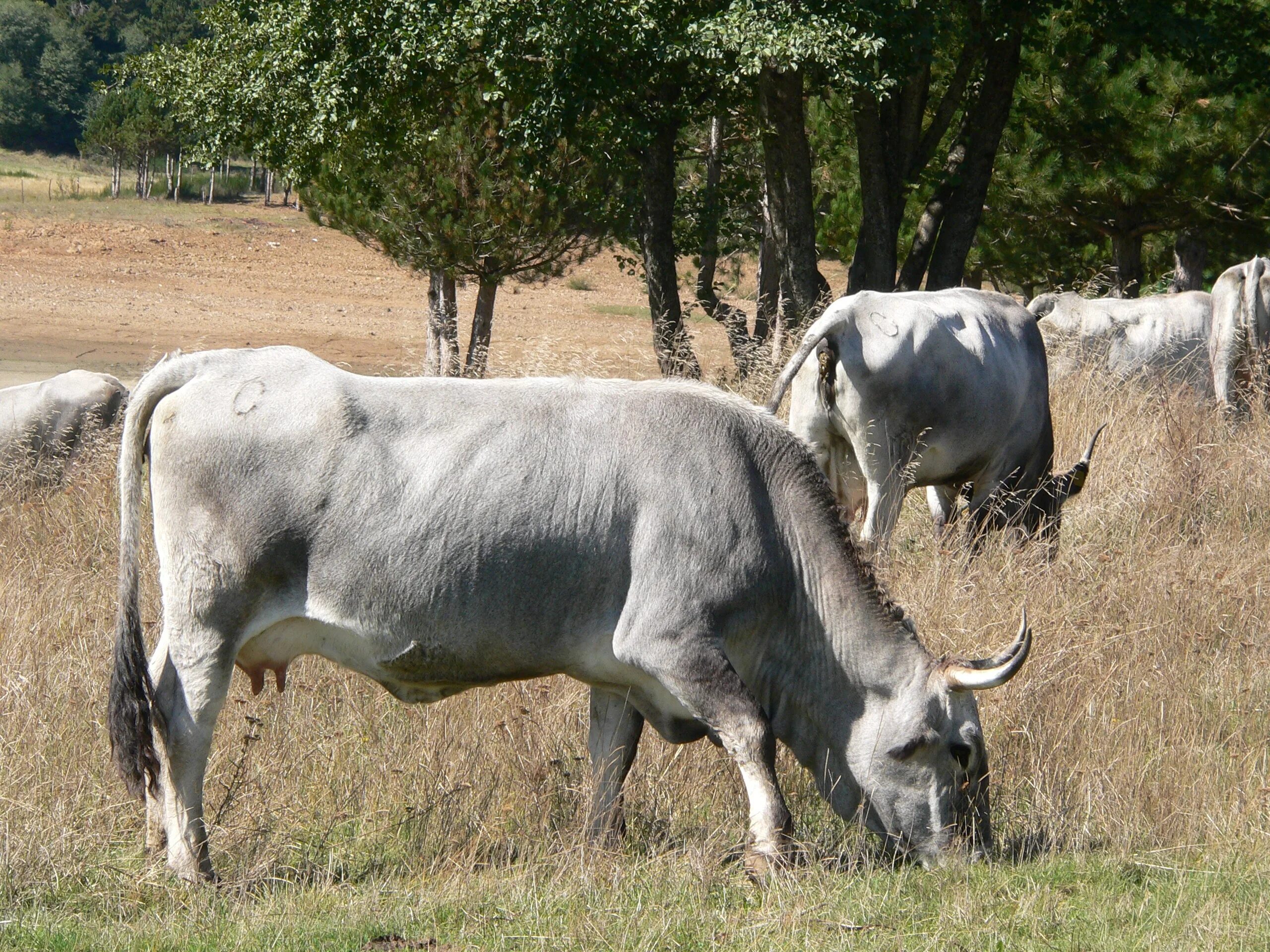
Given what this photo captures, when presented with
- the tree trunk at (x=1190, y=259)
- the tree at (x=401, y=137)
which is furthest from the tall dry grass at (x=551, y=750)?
the tree trunk at (x=1190, y=259)

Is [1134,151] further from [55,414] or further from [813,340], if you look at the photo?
[55,414]

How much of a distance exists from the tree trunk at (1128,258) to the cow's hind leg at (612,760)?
53.9ft

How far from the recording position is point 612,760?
5.06 metres

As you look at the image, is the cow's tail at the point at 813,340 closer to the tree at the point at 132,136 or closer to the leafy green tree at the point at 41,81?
the tree at the point at 132,136

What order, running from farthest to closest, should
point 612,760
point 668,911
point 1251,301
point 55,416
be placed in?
1. point 1251,301
2. point 55,416
3. point 612,760
4. point 668,911

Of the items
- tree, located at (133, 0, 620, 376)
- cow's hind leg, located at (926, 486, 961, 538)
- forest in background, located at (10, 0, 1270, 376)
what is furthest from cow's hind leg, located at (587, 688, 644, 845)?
forest in background, located at (10, 0, 1270, 376)

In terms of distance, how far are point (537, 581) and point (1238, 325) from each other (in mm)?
9941

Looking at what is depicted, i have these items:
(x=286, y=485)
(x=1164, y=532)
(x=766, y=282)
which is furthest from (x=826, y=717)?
(x=766, y=282)

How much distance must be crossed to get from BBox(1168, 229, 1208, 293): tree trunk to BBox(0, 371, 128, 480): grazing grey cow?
15.2 meters

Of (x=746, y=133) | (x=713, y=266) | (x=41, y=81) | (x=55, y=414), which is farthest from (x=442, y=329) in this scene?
(x=41, y=81)

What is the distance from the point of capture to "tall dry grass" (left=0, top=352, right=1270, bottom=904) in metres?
4.91

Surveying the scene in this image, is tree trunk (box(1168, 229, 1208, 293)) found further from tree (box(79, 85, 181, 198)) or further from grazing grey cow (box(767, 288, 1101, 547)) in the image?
tree (box(79, 85, 181, 198))

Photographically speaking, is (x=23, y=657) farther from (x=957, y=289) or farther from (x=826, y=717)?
(x=957, y=289)

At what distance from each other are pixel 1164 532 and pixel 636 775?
4988 mm
